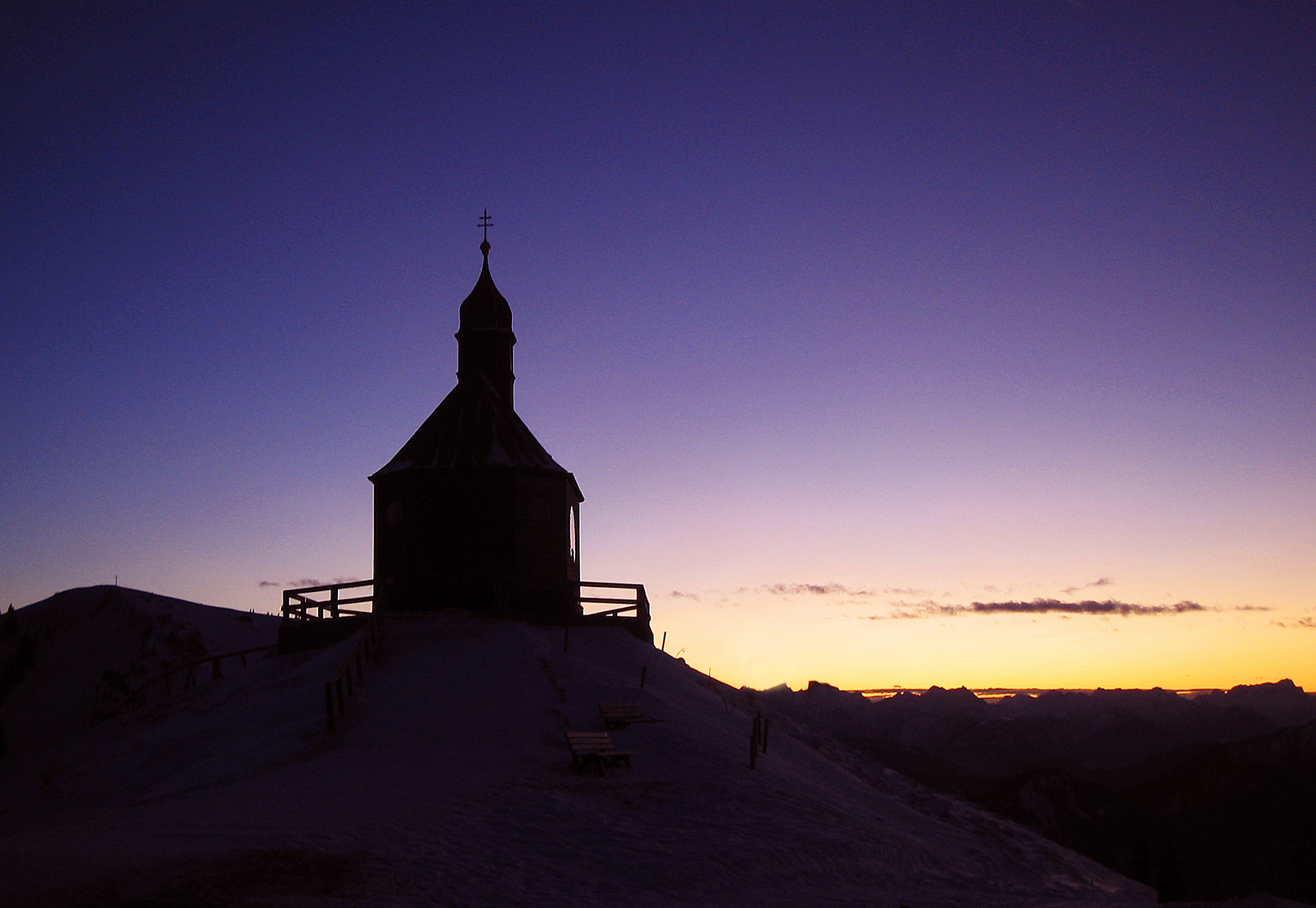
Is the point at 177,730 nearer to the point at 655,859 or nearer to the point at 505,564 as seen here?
the point at 505,564

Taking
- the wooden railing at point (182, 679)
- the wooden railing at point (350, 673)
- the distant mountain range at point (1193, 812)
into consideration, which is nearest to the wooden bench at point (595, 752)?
the wooden railing at point (350, 673)

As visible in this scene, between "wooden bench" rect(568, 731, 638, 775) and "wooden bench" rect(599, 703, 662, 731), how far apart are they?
6.11ft

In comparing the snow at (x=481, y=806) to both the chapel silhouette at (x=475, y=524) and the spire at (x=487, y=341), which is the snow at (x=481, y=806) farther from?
the spire at (x=487, y=341)

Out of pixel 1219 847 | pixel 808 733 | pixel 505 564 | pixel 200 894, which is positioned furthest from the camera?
pixel 1219 847

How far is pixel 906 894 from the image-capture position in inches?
729

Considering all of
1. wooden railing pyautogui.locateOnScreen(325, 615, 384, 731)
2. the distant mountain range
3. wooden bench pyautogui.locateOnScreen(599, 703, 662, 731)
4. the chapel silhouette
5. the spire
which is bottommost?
the distant mountain range

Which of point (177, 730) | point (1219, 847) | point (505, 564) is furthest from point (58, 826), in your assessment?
point (1219, 847)

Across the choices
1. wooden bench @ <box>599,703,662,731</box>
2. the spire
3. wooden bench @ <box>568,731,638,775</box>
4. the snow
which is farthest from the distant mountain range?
wooden bench @ <box>568,731,638,775</box>

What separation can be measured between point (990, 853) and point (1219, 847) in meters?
116

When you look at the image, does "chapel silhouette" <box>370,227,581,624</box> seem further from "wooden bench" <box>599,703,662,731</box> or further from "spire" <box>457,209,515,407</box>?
"wooden bench" <box>599,703,662,731</box>

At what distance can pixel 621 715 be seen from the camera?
87.8ft

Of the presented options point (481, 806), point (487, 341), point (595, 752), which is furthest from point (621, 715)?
point (487, 341)

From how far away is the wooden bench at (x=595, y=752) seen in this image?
23.5m

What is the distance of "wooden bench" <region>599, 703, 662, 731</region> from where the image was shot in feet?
86.6
